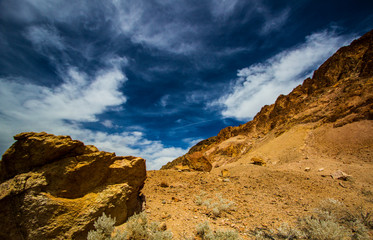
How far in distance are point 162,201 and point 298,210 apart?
17.6 feet

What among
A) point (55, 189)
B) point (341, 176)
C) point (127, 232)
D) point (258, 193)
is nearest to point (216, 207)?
point (127, 232)

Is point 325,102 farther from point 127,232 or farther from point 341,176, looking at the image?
point 127,232

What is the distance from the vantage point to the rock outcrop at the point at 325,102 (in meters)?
19.2

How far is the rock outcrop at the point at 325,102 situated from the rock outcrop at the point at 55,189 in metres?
10.7

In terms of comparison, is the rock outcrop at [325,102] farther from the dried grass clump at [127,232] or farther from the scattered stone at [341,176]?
the dried grass clump at [127,232]

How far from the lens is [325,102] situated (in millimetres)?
25578

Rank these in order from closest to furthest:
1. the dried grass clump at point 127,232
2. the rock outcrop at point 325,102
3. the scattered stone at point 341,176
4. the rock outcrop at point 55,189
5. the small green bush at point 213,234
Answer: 1. the rock outcrop at point 55,189
2. the dried grass clump at point 127,232
3. the small green bush at point 213,234
4. the scattered stone at point 341,176
5. the rock outcrop at point 325,102

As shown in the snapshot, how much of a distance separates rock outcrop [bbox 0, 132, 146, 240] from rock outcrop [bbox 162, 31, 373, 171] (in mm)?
10687

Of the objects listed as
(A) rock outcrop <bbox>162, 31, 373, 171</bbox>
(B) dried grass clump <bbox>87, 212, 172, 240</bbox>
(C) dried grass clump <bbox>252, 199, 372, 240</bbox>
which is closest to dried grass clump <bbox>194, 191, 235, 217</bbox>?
(C) dried grass clump <bbox>252, 199, 372, 240</bbox>

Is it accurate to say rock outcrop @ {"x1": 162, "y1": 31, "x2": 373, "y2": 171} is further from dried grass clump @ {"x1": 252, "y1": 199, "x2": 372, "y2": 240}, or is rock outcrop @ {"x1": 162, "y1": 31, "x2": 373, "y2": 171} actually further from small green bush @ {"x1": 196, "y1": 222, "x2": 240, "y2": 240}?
small green bush @ {"x1": 196, "y1": 222, "x2": 240, "y2": 240}

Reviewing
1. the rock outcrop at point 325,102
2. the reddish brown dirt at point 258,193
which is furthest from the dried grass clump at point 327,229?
the rock outcrop at point 325,102

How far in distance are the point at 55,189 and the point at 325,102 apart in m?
33.8

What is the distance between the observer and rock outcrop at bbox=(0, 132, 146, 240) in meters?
3.37

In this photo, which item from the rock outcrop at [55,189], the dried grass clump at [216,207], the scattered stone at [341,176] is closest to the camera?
the rock outcrop at [55,189]
